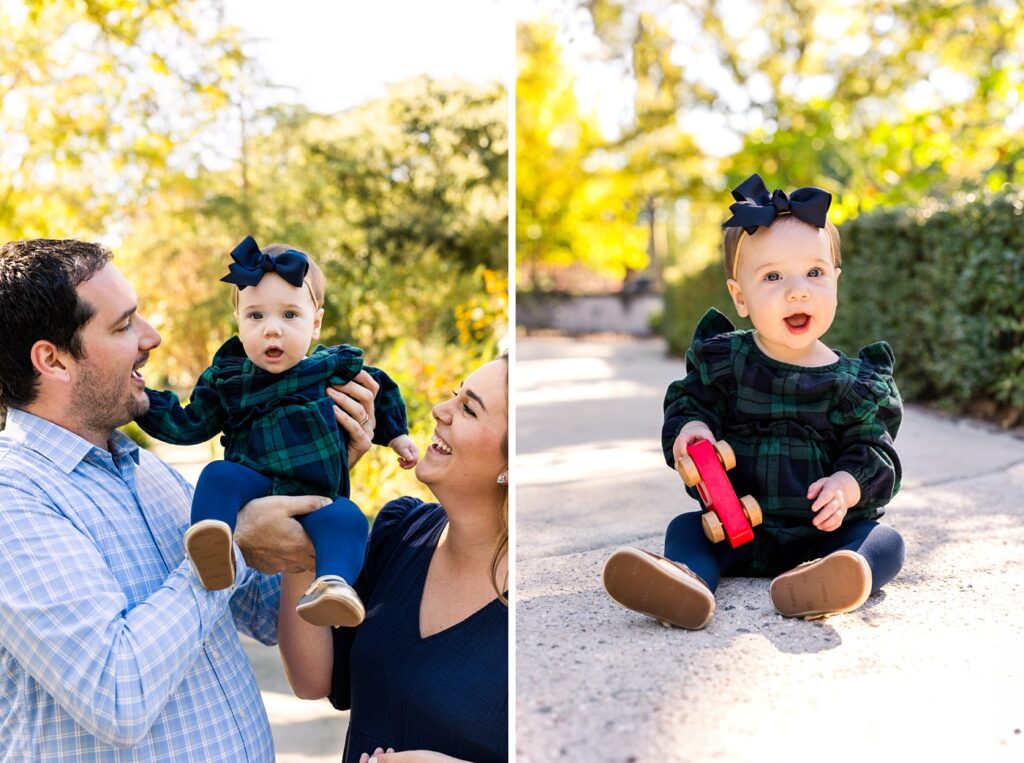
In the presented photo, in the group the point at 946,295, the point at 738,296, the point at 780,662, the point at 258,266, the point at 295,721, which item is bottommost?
the point at 295,721

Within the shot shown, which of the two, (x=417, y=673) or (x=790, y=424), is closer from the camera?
(x=417, y=673)

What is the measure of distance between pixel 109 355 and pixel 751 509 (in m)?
→ 1.57

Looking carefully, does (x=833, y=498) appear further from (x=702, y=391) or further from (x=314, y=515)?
(x=314, y=515)

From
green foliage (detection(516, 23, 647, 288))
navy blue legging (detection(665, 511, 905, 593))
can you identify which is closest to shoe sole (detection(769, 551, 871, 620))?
navy blue legging (detection(665, 511, 905, 593))

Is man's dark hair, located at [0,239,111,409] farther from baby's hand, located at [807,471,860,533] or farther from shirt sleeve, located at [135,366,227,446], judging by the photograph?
baby's hand, located at [807,471,860,533]

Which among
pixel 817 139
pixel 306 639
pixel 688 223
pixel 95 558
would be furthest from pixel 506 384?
pixel 688 223

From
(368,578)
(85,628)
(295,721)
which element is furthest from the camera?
(295,721)

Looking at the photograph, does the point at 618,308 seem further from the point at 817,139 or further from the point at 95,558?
the point at 95,558

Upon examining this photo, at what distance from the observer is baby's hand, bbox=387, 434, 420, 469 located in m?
2.25

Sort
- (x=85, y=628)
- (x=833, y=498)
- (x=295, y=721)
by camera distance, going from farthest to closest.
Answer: (x=295, y=721), (x=833, y=498), (x=85, y=628)

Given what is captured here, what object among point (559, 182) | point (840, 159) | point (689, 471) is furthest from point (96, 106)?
point (559, 182)

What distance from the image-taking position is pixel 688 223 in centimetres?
2105

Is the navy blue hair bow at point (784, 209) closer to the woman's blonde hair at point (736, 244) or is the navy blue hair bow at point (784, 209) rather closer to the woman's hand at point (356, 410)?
the woman's blonde hair at point (736, 244)

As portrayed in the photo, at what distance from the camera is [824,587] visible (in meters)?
2.34
